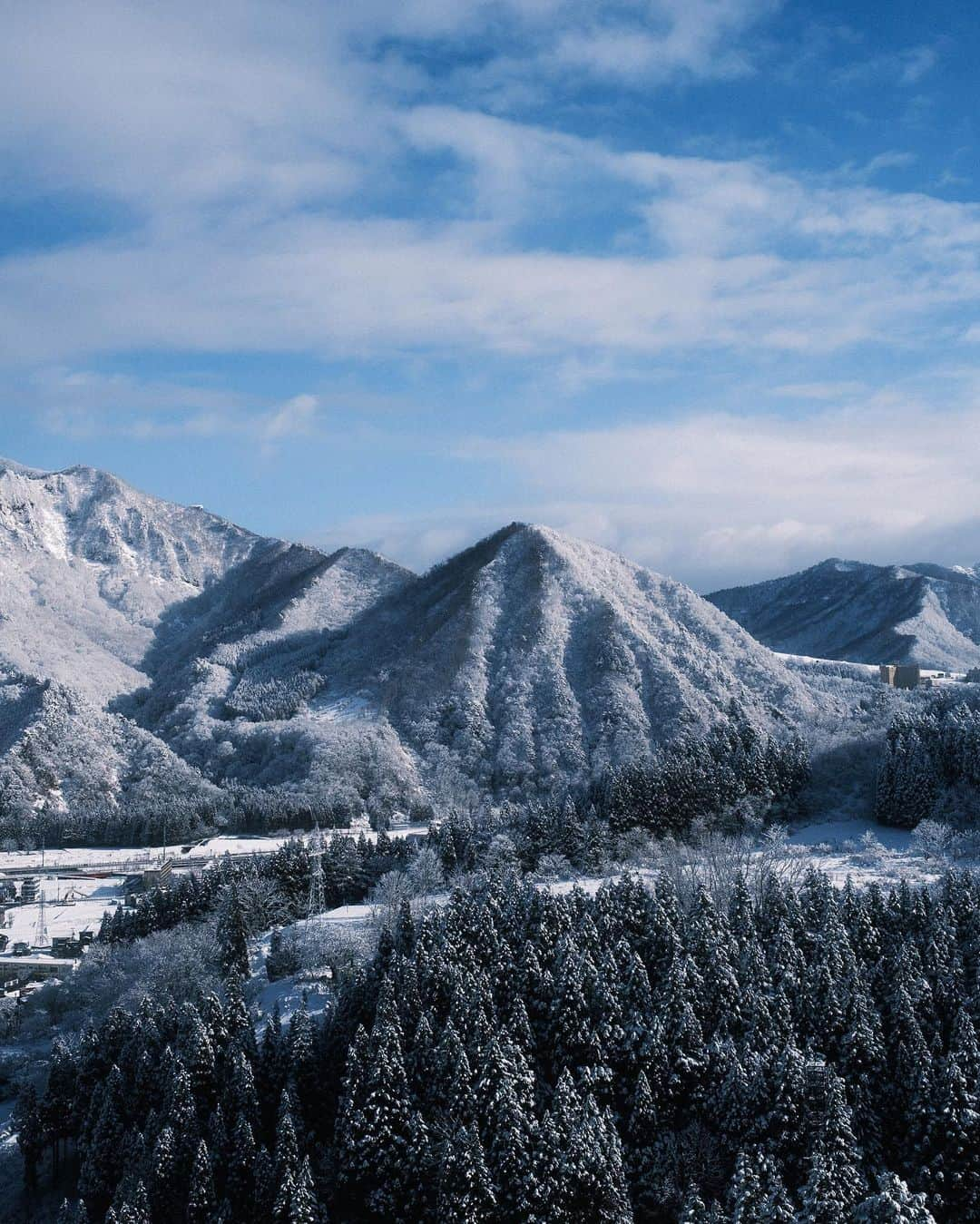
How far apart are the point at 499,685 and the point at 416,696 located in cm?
1207

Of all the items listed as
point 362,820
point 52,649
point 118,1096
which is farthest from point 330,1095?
point 52,649

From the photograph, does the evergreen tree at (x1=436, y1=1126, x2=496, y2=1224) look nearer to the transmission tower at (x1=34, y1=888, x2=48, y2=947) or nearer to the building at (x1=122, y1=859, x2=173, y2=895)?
the transmission tower at (x1=34, y1=888, x2=48, y2=947)

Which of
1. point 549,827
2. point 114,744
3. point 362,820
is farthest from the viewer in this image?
point 114,744

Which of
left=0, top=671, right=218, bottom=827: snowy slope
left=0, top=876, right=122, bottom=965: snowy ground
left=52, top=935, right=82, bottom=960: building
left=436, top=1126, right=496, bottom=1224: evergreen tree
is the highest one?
left=0, top=671, right=218, bottom=827: snowy slope

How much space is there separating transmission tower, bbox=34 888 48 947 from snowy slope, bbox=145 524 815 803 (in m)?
34.4

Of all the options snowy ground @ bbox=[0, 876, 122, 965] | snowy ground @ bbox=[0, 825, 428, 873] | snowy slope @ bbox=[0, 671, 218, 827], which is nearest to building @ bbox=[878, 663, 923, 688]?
snowy ground @ bbox=[0, 825, 428, 873]

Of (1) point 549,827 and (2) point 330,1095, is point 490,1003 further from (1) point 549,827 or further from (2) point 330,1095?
(1) point 549,827

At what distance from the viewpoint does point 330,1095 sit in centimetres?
4097

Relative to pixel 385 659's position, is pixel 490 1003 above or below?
below

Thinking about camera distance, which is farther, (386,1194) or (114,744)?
(114,744)

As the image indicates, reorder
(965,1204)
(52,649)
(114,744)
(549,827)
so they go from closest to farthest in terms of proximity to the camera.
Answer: (965,1204)
(549,827)
(114,744)
(52,649)

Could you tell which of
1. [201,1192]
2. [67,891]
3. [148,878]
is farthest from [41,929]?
[201,1192]

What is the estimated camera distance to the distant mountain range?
115 metres

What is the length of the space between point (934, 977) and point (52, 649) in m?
158
